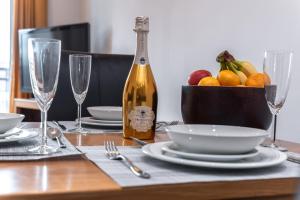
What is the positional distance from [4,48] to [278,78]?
3.92 meters

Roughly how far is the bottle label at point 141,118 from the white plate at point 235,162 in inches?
10.3

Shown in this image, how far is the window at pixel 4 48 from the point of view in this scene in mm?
4434

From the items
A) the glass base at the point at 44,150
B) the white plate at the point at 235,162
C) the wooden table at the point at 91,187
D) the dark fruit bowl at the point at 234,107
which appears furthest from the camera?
the dark fruit bowl at the point at 234,107

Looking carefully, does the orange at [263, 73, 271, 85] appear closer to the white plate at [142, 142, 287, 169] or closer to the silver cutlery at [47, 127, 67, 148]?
the white plate at [142, 142, 287, 169]

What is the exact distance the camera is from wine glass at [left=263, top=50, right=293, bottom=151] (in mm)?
981

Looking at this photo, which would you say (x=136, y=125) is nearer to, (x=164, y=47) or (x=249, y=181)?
(x=249, y=181)

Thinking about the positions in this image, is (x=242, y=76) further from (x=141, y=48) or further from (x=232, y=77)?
(x=141, y=48)

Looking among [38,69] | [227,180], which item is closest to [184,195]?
[227,180]

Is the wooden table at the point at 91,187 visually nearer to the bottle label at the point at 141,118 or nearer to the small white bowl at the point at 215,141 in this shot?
the small white bowl at the point at 215,141

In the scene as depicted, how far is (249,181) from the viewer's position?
0.64 m

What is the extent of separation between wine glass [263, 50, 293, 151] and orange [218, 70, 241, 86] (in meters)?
0.11

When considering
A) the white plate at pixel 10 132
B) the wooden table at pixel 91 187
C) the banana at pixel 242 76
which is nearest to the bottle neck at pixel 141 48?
the banana at pixel 242 76

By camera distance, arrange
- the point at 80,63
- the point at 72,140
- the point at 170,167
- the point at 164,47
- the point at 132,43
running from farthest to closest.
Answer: the point at 132,43 → the point at 164,47 → the point at 80,63 → the point at 72,140 → the point at 170,167

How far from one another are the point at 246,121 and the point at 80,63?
52 centimetres
